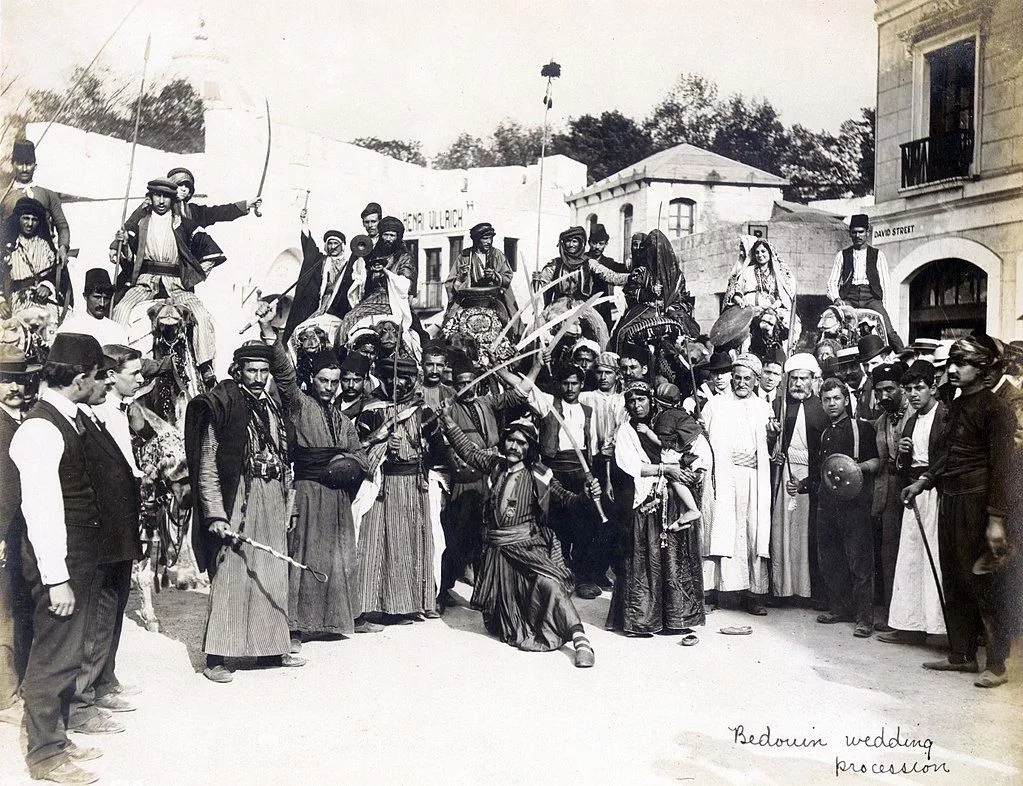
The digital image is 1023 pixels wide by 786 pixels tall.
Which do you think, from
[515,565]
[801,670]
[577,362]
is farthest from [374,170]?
[801,670]

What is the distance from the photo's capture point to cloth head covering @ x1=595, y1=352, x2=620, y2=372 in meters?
7.12

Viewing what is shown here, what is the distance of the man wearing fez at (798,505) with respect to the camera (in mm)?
6512

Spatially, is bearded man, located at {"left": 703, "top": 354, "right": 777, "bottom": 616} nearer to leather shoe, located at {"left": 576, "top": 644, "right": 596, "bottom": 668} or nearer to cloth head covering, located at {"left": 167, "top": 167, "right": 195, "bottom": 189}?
leather shoe, located at {"left": 576, "top": 644, "right": 596, "bottom": 668}

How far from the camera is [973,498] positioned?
534 centimetres

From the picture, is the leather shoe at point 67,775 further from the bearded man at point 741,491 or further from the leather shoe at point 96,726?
the bearded man at point 741,491

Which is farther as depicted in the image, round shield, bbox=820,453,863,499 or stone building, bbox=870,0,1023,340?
round shield, bbox=820,453,863,499

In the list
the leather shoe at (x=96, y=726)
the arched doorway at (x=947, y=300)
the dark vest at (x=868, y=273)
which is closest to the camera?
the leather shoe at (x=96, y=726)

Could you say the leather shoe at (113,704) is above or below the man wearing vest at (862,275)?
below

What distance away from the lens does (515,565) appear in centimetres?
578

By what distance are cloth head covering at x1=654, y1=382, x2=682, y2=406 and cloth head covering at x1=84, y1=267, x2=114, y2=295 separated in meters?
3.76

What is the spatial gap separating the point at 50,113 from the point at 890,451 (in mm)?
5825

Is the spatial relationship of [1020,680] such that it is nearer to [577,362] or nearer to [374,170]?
[577,362]

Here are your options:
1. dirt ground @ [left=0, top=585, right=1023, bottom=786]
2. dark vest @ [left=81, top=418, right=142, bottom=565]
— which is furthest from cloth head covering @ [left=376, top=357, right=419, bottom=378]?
dark vest @ [left=81, top=418, right=142, bottom=565]

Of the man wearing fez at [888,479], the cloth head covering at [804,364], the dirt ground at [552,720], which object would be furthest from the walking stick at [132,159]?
Answer: the man wearing fez at [888,479]
